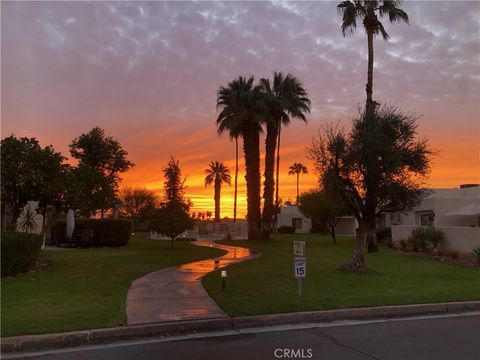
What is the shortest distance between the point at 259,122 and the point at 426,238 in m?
16.9

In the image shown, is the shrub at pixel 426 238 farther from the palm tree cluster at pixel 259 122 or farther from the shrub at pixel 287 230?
the shrub at pixel 287 230

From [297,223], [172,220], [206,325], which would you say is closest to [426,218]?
[172,220]

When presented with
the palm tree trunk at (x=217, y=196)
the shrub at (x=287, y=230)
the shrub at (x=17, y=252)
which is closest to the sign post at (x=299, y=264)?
the shrub at (x=17, y=252)

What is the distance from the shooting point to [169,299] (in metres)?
11.3

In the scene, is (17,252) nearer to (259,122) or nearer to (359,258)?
(359,258)

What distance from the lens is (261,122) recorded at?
38.6 meters

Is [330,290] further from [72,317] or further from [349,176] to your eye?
[72,317]

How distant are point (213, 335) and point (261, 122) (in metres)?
30.9

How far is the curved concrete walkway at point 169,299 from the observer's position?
9.49 meters

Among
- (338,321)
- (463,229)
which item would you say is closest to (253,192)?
(463,229)

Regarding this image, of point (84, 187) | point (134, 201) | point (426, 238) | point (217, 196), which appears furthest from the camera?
point (217, 196)

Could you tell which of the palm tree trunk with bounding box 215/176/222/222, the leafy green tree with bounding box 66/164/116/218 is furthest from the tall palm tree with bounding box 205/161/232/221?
the leafy green tree with bounding box 66/164/116/218

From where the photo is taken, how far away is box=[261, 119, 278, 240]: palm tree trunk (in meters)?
39.7

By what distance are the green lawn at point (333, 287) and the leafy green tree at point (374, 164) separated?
176 centimetres
